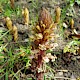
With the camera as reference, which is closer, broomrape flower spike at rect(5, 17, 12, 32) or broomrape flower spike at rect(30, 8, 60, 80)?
broomrape flower spike at rect(30, 8, 60, 80)

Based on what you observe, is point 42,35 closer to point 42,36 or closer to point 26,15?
point 42,36

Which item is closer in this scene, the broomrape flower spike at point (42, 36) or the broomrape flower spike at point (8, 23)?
the broomrape flower spike at point (42, 36)

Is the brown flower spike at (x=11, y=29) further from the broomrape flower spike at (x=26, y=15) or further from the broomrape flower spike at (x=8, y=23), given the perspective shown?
→ the broomrape flower spike at (x=26, y=15)

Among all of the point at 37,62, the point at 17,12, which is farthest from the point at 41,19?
the point at 17,12

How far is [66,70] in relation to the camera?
2.62 metres

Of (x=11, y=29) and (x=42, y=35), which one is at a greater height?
(x=42, y=35)

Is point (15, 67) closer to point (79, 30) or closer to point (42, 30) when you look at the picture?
point (42, 30)

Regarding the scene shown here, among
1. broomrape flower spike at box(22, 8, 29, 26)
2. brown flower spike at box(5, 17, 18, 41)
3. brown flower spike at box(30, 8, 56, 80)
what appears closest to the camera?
brown flower spike at box(30, 8, 56, 80)

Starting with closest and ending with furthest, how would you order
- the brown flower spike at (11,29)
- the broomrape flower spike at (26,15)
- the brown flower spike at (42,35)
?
the brown flower spike at (42,35) < the brown flower spike at (11,29) < the broomrape flower spike at (26,15)

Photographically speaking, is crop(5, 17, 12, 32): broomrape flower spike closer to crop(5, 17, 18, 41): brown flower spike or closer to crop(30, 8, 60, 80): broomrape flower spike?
crop(5, 17, 18, 41): brown flower spike

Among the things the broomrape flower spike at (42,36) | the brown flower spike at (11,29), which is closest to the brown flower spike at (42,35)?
the broomrape flower spike at (42,36)

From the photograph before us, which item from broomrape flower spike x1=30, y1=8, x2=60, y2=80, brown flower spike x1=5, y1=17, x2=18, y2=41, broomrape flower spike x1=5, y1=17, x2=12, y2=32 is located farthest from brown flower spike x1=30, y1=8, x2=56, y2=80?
broomrape flower spike x1=5, y1=17, x2=12, y2=32

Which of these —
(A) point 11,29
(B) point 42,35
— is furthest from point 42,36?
Result: (A) point 11,29

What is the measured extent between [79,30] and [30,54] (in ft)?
3.11
